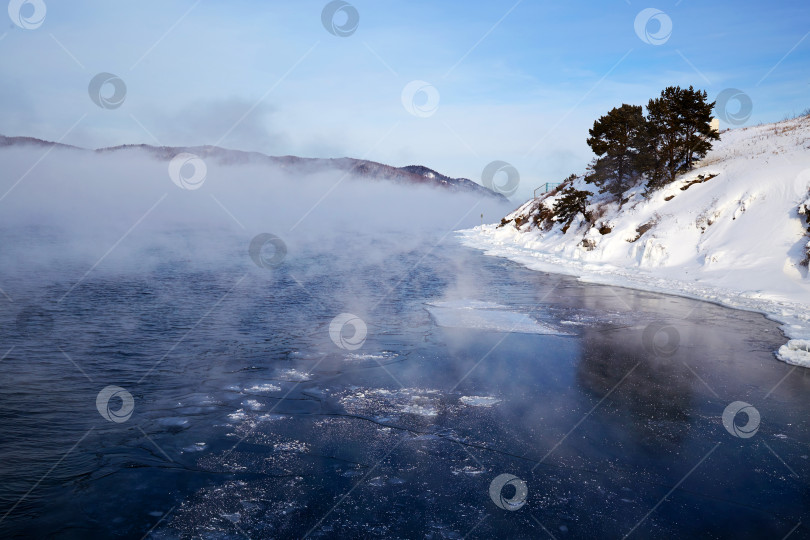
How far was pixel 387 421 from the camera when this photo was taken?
7367 mm

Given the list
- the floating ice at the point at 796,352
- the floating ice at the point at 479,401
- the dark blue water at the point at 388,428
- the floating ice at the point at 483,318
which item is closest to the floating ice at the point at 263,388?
the dark blue water at the point at 388,428

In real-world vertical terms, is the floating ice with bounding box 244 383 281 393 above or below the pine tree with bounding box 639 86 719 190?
below

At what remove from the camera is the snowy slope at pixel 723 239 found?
17.5 metres

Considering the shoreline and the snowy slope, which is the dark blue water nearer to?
the shoreline

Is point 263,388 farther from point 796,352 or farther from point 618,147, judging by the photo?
point 618,147

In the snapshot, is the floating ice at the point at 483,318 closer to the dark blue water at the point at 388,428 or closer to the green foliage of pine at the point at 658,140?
the dark blue water at the point at 388,428

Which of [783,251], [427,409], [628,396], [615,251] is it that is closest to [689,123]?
[615,251]

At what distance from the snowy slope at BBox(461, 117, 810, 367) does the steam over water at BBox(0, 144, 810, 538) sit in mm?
3754

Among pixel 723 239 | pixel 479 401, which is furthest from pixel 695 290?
pixel 479 401

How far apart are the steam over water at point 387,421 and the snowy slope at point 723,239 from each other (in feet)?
12.3

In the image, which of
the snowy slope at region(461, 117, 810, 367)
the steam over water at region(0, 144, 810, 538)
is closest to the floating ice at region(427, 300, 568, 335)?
the steam over water at region(0, 144, 810, 538)

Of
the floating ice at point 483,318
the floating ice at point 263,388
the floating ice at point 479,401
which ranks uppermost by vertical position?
the floating ice at point 483,318

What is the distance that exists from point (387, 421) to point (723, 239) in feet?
67.3

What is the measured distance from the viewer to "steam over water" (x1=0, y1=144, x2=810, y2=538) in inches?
203
